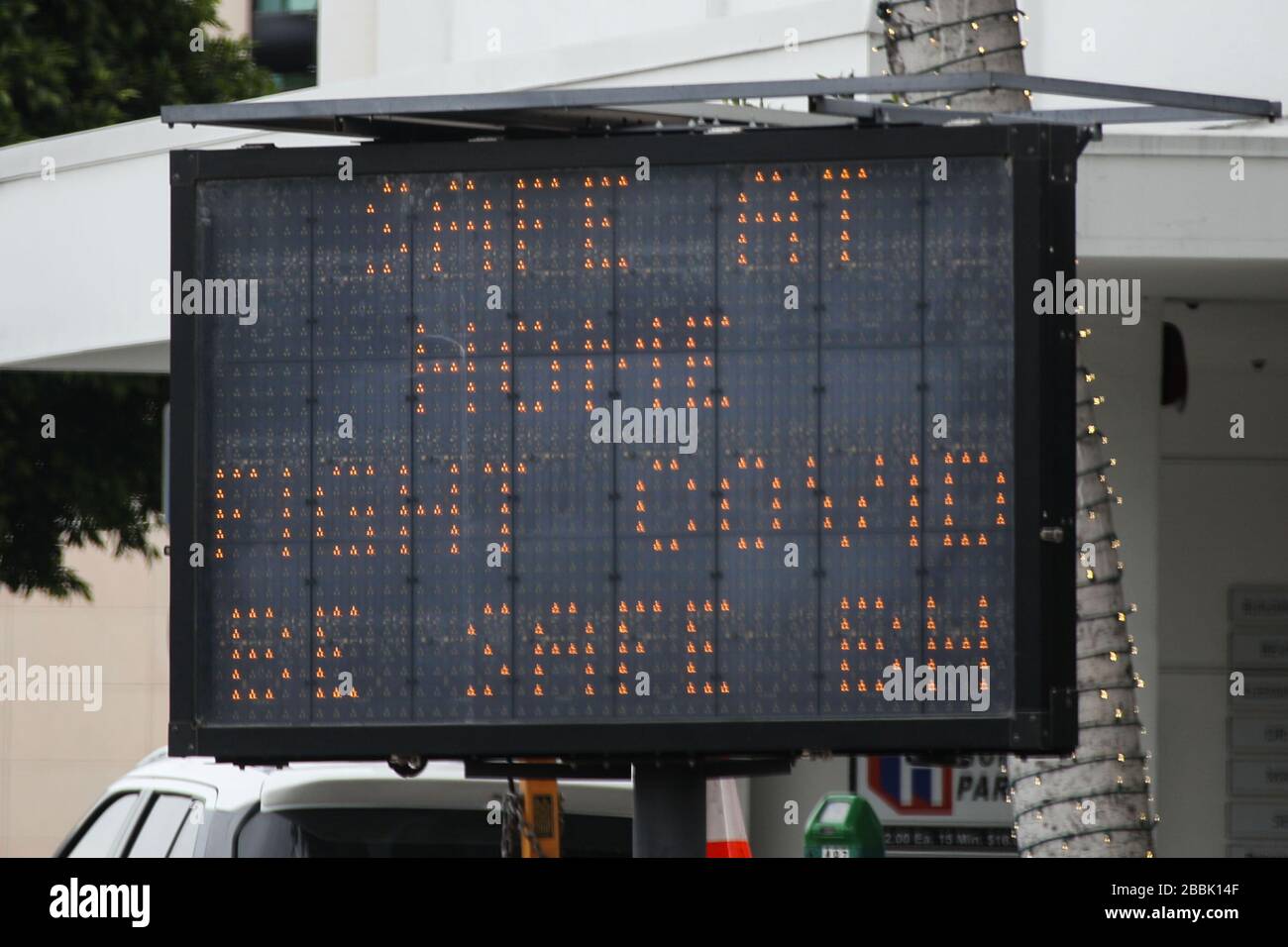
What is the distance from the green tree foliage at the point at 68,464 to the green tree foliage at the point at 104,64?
1.77 metres

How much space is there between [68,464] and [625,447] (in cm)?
1050

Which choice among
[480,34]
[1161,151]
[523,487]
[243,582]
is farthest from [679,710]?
[480,34]

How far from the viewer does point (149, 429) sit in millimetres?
14523

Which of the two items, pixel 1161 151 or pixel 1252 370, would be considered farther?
pixel 1252 370

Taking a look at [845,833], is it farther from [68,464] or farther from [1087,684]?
[68,464]

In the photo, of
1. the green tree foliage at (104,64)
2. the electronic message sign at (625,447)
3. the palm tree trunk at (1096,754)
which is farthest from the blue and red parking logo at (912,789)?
the electronic message sign at (625,447)

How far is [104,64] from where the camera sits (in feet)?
49.1

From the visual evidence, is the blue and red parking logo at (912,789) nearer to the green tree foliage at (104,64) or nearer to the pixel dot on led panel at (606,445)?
the green tree foliage at (104,64)

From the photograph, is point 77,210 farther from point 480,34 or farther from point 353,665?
point 353,665

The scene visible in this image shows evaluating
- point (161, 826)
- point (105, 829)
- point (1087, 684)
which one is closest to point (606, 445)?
point (1087, 684)

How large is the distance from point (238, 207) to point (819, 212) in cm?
125

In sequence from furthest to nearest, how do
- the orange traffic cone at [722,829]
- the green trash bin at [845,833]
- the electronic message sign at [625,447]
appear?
1. the orange traffic cone at [722,829]
2. the green trash bin at [845,833]
3. the electronic message sign at [625,447]

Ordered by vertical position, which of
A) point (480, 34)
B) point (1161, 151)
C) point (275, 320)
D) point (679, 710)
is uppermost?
point (480, 34)

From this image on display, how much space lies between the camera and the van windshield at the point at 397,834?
6633 millimetres
